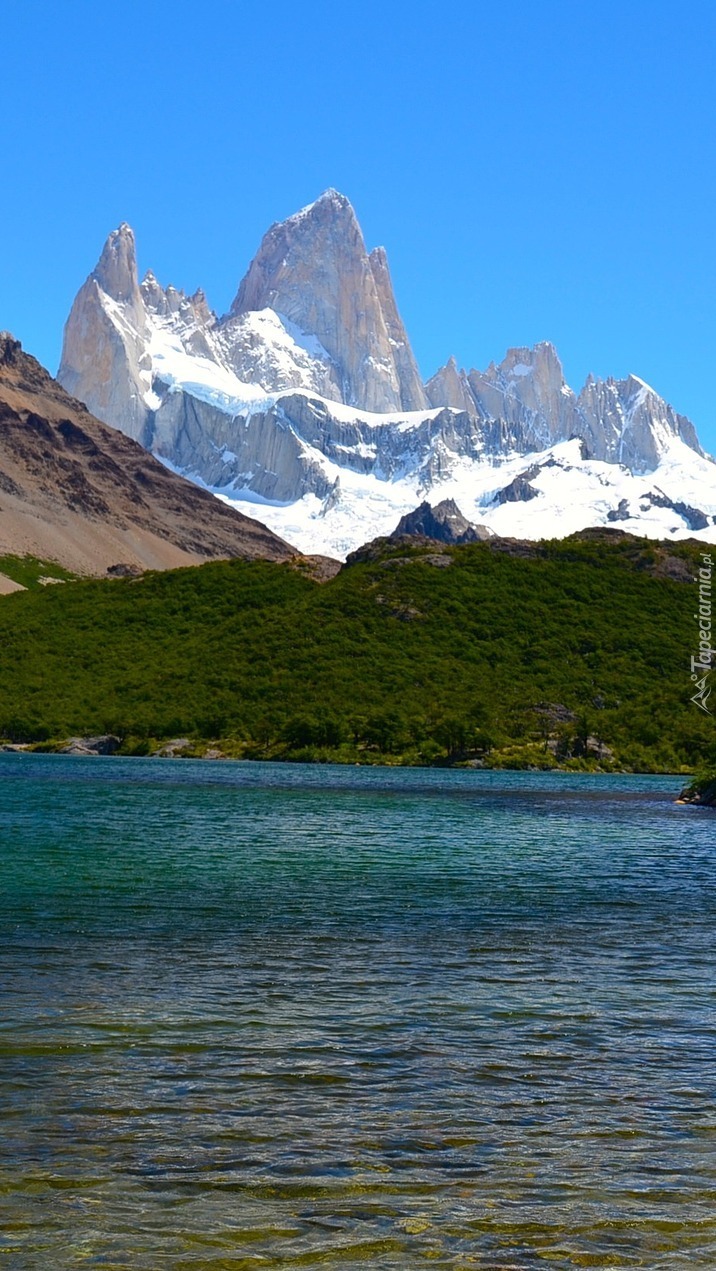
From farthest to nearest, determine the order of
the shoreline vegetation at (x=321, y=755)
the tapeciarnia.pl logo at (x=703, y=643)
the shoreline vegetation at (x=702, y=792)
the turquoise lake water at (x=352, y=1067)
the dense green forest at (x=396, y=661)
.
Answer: the tapeciarnia.pl logo at (x=703, y=643)
the dense green forest at (x=396, y=661)
the shoreline vegetation at (x=321, y=755)
the shoreline vegetation at (x=702, y=792)
the turquoise lake water at (x=352, y=1067)

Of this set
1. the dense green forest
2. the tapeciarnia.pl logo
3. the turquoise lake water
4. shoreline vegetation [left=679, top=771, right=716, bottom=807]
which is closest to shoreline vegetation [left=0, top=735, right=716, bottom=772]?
the dense green forest

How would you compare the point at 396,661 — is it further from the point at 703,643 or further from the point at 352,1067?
the point at 352,1067

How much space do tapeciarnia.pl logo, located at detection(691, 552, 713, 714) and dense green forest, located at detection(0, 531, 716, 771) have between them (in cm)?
142

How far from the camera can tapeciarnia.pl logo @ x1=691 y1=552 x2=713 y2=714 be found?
4980 inches

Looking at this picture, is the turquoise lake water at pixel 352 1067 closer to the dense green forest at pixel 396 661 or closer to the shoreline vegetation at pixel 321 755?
the shoreline vegetation at pixel 321 755

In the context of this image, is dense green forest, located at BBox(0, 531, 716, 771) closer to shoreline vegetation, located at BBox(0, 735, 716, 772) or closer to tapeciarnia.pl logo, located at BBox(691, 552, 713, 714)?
shoreline vegetation, located at BBox(0, 735, 716, 772)

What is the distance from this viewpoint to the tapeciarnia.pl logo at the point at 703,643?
126 metres

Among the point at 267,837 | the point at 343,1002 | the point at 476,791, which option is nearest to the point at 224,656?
the point at 476,791

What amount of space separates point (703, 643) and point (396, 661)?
105 ft

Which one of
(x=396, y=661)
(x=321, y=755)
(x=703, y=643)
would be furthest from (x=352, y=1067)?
(x=703, y=643)

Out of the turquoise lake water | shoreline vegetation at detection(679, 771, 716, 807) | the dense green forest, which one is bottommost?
the turquoise lake water

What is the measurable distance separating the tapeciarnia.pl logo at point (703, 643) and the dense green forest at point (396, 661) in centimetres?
142

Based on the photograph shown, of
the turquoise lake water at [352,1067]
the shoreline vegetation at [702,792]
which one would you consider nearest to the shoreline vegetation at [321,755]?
the shoreline vegetation at [702,792]

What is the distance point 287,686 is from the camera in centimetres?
13038
